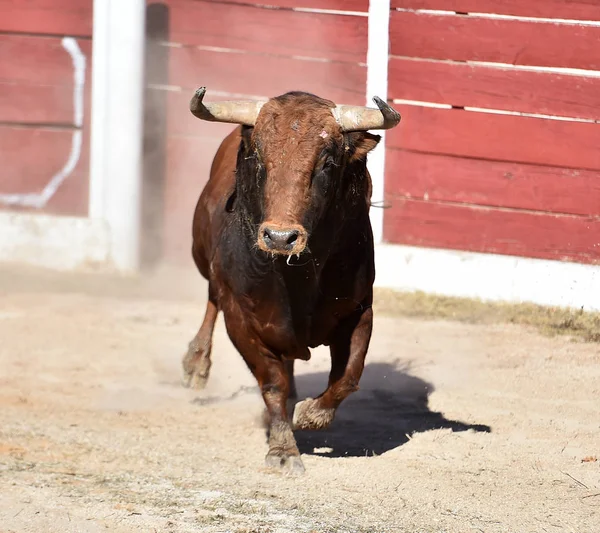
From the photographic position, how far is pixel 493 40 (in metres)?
8.09

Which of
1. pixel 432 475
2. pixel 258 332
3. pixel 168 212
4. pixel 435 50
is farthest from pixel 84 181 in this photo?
pixel 432 475

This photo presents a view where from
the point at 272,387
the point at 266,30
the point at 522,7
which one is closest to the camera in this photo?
the point at 272,387

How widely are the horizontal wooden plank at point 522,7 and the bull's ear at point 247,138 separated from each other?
383cm

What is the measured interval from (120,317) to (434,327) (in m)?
1.96

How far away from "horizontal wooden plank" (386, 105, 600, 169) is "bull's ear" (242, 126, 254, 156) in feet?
12.2

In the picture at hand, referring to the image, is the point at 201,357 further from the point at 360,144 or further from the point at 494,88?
the point at 494,88

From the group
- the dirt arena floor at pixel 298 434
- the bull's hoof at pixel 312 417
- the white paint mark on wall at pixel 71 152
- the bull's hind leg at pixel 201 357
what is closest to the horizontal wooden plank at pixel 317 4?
the white paint mark on wall at pixel 71 152

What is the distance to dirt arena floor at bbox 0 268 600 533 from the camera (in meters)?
4.06

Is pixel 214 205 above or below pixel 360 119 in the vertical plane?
below

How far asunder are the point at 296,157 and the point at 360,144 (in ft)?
1.41

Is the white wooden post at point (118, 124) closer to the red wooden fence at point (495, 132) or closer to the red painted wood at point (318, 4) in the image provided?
the red painted wood at point (318, 4)

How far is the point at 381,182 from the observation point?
839 centimetres

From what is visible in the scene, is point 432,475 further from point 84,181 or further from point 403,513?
point 84,181

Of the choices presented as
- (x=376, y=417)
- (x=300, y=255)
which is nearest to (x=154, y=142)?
(x=376, y=417)
